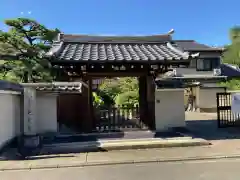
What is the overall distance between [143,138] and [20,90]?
480 centimetres

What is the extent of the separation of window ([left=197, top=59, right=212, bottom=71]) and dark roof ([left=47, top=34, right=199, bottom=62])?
15.1 m

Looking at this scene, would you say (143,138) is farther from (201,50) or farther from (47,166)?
(201,50)

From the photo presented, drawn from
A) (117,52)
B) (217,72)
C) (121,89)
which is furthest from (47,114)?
(217,72)

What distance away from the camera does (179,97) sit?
1108 cm

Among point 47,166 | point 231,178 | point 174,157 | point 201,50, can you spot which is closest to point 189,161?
point 174,157

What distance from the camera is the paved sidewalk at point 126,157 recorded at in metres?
7.03

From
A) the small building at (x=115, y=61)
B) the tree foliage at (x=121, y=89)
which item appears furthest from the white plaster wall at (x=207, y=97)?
the small building at (x=115, y=61)

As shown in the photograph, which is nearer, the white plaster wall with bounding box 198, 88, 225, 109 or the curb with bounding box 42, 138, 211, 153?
the curb with bounding box 42, 138, 211, 153

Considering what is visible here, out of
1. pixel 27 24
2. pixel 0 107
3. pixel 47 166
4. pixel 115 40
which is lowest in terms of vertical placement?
pixel 47 166

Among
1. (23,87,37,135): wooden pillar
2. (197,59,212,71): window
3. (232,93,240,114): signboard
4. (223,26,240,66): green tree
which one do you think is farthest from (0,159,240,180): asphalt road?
(223,26,240,66): green tree

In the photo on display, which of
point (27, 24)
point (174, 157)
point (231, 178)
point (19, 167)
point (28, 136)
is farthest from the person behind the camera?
point (27, 24)

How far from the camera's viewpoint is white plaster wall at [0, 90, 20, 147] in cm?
813

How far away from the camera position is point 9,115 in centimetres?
878

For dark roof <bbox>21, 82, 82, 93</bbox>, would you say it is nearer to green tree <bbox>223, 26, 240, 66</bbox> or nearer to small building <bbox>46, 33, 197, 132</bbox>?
small building <bbox>46, 33, 197, 132</bbox>
